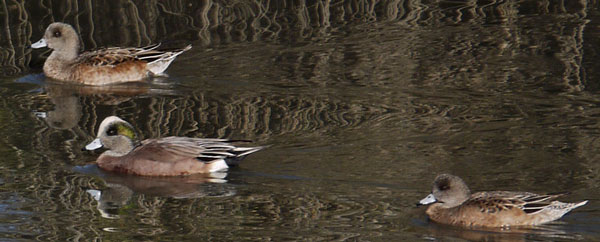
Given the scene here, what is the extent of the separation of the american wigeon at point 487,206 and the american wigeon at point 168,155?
5.60 feet

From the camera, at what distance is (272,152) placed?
9227mm

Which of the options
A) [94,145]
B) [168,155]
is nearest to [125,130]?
[94,145]

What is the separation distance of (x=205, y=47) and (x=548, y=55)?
3.71 meters

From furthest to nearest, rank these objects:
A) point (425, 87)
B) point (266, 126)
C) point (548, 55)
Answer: point (548, 55) < point (425, 87) < point (266, 126)

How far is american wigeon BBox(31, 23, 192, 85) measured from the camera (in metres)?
12.3

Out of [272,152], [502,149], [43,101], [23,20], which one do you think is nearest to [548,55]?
[502,149]

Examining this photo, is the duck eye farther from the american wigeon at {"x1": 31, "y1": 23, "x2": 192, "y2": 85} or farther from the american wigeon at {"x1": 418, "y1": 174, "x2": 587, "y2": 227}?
the american wigeon at {"x1": 31, "y1": 23, "x2": 192, "y2": 85}

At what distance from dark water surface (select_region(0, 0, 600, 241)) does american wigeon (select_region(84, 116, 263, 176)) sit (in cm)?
12

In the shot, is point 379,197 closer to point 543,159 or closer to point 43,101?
point 543,159

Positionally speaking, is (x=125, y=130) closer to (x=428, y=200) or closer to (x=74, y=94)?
(x=428, y=200)

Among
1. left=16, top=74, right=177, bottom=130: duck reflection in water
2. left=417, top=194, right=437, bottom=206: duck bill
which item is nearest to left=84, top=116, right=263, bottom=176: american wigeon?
left=16, top=74, right=177, bottom=130: duck reflection in water

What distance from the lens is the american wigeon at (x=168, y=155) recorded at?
8.87 meters

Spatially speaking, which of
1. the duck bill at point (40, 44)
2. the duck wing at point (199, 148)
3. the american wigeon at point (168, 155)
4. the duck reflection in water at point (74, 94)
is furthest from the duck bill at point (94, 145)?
the duck bill at point (40, 44)

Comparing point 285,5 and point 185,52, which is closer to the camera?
point 185,52
